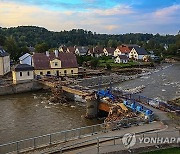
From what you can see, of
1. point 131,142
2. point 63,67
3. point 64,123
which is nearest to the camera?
point 131,142

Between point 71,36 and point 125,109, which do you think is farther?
point 71,36

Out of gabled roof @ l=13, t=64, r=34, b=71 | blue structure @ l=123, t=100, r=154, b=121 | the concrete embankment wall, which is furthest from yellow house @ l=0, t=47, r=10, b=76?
blue structure @ l=123, t=100, r=154, b=121

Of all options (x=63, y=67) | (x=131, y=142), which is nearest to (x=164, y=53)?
(x=63, y=67)

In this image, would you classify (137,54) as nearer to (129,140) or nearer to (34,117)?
(34,117)

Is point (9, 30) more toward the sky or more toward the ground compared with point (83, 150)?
more toward the sky

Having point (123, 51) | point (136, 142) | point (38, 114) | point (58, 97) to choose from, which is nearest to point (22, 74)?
point (58, 97)

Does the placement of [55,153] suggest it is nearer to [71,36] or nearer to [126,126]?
[126,126]
